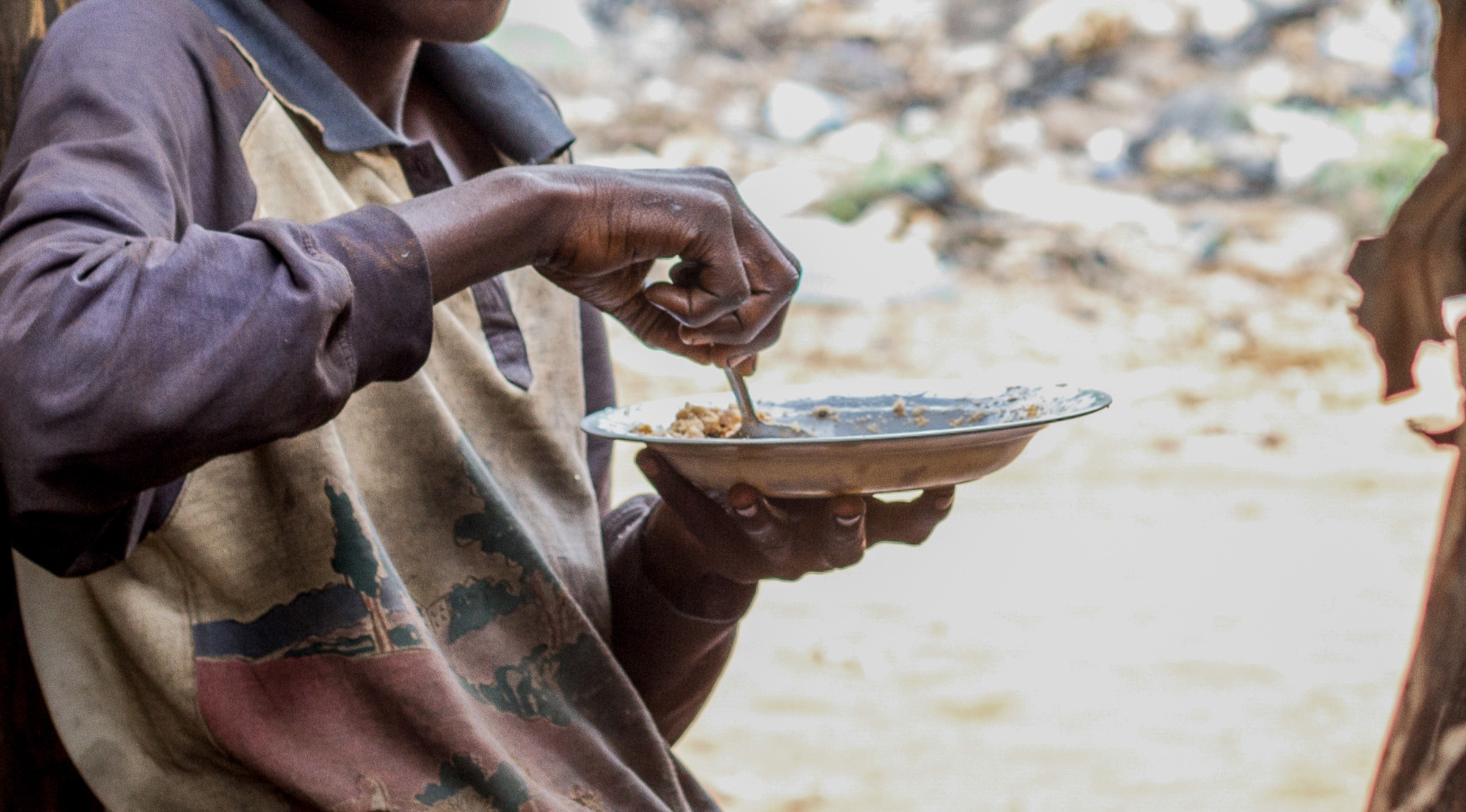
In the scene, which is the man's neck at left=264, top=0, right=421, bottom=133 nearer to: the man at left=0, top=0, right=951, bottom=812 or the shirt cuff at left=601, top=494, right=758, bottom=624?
the man at left=0, top=0, right=951, bottom=812

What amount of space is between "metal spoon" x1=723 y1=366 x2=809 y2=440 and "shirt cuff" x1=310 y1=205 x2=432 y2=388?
43cm

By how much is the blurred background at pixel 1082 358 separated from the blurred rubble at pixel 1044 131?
1.2 inches

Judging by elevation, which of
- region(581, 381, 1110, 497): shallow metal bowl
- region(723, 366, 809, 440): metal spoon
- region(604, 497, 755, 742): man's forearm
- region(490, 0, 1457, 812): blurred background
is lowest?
region(490, 0, 1457, 812): blurred background

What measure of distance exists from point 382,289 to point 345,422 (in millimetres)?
312

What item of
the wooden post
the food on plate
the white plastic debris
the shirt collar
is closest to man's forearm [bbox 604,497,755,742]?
the food on plate

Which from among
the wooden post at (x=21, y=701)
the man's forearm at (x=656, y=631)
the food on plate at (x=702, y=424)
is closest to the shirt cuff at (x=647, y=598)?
the man's forearm at (x=656, y=631)

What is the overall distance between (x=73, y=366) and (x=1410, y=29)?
11.7 meters

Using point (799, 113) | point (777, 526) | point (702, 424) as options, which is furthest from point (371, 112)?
point (799, 113)

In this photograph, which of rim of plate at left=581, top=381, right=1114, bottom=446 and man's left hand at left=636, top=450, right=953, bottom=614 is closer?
rim of plate at left=581, top=381, right=1114, bottom=446

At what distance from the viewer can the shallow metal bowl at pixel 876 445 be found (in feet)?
3.92

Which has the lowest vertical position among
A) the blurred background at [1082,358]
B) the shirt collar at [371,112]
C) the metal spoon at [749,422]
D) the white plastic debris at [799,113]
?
the white plastic debris at [799,113]

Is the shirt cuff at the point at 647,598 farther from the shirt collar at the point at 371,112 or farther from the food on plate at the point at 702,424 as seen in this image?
the shirt collar at the point at 371,112

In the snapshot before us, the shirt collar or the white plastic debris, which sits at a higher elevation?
the shirt collar

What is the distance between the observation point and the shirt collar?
1.31 metres
